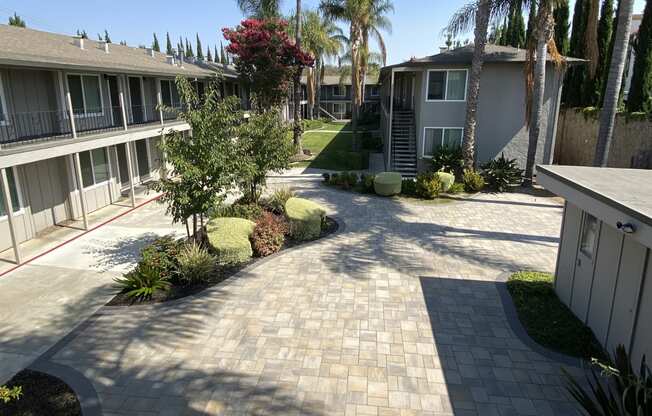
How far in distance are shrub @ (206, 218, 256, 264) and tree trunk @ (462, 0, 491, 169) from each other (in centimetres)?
1196

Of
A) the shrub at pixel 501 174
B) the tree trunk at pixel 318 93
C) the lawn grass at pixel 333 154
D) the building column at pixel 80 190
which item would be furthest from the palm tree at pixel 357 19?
the tree trunk at pixel 318 93

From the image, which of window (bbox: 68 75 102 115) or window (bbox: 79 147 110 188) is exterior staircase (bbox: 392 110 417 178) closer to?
window (bbox: 79 147 110 188)

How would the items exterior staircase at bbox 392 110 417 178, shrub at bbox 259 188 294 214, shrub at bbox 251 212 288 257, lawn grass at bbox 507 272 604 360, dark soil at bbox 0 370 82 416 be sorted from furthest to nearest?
exterior staircase at bbox 392 110 417 178, shrub at bbox 259 188 294 214, shrub at bbox 251 212 288 257, lawn grass at bbox 507 272 604 360, dark soil at bbox 0 370 82 416

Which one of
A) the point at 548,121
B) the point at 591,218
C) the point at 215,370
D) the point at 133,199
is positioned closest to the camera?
the point at 215,370

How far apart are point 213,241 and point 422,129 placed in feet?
46.8

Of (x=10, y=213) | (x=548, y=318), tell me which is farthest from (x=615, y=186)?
(x=10, y=213)

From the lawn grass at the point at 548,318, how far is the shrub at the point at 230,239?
21.8 ft

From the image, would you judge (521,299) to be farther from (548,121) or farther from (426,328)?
(548,121)

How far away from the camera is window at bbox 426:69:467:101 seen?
21.0 metres

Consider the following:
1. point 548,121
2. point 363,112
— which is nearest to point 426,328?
point 548,121

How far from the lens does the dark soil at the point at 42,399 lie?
6047mm

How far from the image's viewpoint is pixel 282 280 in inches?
404

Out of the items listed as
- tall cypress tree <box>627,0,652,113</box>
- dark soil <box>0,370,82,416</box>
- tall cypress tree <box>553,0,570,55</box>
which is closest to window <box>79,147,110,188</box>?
dark soil <box>0,370,82,416</box>

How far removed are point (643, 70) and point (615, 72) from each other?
6928 mm
